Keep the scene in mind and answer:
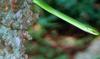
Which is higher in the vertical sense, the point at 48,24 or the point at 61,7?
the point at 61,7

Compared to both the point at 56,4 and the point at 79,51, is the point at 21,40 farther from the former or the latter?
the point at 79,51

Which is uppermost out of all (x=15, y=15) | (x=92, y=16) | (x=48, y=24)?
(x=92, y=16)

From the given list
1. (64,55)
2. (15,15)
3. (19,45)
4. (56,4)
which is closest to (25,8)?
(15,15)

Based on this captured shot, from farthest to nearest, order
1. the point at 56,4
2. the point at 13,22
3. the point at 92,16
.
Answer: the point at 92,16 < the point at 56,4 < the point at 13,22

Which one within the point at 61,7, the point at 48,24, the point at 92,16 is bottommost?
the point at 48,24

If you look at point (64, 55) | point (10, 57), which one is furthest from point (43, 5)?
point (64, 55)

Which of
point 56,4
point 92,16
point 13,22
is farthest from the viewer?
point 92,16

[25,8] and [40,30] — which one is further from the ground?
[40,30]

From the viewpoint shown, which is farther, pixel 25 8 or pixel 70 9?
pixel 70 9

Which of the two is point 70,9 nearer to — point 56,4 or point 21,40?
point 56,4
